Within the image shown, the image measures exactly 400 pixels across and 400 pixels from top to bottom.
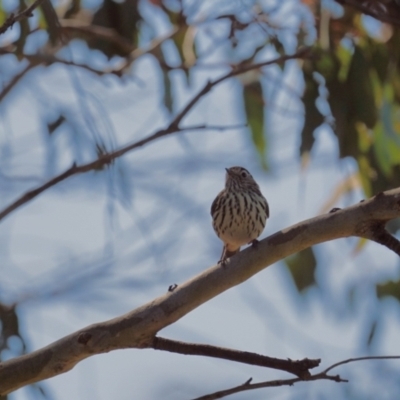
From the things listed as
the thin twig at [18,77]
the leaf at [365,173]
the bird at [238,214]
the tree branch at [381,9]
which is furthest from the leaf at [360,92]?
the thin twig at [18,77]

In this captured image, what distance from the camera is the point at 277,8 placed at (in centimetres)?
521

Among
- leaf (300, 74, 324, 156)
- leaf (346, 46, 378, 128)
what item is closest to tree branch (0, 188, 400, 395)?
leaf (300, 74, 324, 156)

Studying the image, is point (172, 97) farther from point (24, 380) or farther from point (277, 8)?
point (24, 380)

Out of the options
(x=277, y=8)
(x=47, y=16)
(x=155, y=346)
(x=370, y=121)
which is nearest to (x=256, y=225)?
(x=370, y=121)

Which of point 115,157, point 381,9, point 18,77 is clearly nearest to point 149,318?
point 115,157

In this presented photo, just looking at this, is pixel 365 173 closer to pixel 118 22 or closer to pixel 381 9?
pixel 381 9

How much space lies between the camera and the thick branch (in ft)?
9.50

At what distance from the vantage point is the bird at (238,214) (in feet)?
16.2

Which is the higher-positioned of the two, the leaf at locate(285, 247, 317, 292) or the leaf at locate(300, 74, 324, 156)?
the leaf at locate(300, 74, 324, 156)

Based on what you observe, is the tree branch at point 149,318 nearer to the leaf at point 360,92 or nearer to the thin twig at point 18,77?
the leaf at point 360,92

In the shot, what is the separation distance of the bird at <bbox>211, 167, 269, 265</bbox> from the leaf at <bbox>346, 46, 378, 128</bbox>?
2.46ft

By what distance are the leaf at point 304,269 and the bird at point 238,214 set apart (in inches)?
33.4

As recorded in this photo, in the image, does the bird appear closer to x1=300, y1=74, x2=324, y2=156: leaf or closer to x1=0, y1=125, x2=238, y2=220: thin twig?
x1=300, y1=74, x2=324, y2=156: leaf

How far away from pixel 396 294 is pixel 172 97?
213 centimetres
